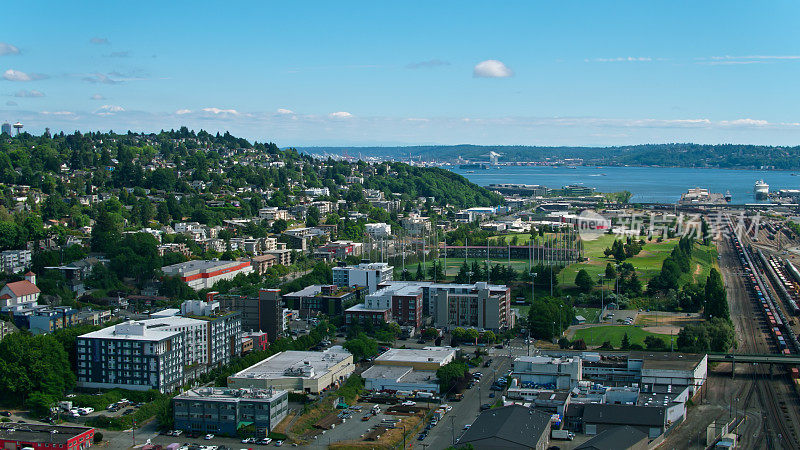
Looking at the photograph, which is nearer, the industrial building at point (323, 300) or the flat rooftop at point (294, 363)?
the flat rooftop at point (294, 363)

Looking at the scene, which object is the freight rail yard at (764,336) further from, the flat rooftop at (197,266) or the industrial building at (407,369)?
the flat rooftop at (197,266)

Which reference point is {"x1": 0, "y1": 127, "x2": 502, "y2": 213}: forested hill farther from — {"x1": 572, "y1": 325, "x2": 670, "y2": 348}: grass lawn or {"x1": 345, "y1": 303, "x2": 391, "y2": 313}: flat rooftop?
{"x1": 572, "y1": 325, "x2": 670, "y2": 348}: grass lawn

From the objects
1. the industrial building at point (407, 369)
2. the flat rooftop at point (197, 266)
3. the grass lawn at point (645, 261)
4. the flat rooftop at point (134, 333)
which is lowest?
the industrial building at point (407, 369)

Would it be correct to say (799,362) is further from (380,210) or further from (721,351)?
(380,210)

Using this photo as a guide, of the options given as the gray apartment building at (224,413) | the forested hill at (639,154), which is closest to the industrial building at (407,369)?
the gray apartment building at (224,413)

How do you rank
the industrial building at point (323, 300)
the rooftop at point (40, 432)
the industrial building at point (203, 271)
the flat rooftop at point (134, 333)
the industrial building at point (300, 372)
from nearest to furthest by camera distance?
the rooftop at point (40, 432)
the industrial building at point (300, 372)
the flat rooftop at point (134, 333)
the industrial building at point (323, 300)
the industrial building at point (203, 271)

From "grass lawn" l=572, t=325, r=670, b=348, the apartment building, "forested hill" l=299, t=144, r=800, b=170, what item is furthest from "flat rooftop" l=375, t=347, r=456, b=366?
"forested hill" l=299, t=144, r=800, b=170
